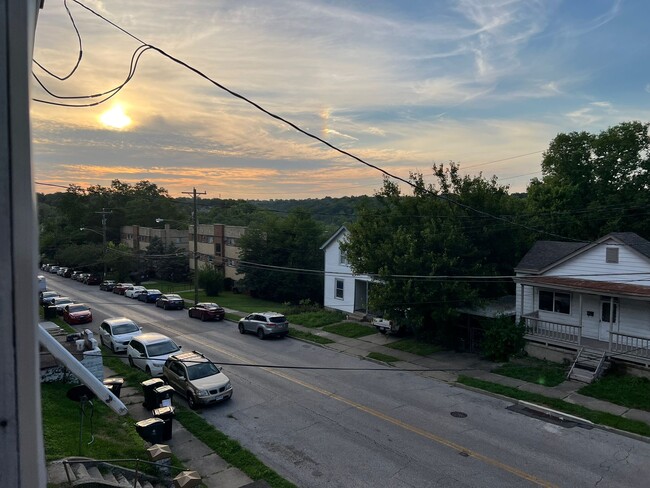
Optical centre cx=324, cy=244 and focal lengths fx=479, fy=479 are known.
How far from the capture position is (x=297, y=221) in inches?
1916

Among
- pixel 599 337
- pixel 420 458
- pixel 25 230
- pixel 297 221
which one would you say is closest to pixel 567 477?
pixel 420 458

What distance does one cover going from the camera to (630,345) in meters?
19.6

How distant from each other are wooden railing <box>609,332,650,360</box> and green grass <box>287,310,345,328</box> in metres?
16.6

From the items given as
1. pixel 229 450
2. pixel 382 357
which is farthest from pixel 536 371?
pixel 229 450

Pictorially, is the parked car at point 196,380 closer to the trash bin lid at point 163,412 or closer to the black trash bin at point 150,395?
the black trash bin at point 150,395

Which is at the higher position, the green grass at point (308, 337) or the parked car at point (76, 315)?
the parked car at point (76, 315)

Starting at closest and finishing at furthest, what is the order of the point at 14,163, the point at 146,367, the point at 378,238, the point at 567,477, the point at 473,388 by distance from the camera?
the point at 14,163 < the point at 567,477 < the point at 473,388 < the point at 146,367 < the point at 378,238

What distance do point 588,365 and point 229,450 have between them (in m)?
14.8

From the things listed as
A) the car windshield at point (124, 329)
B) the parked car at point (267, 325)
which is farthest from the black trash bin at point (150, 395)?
the parked car at point (267, 325)

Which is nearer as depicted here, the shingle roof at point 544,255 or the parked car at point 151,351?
the parked car at point 151,351

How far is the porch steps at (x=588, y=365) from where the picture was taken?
1869cm

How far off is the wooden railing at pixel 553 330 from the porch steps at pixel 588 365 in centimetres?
69

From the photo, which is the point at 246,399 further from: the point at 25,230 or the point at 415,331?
the point at 25,230

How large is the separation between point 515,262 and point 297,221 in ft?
85.3
